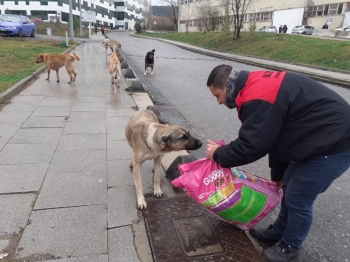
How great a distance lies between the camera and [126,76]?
35.5ft

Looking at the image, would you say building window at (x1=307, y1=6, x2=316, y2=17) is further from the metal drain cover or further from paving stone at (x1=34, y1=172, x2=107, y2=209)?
the metal drain cover

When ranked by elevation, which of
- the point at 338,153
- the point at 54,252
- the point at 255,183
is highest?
the point at 338,153

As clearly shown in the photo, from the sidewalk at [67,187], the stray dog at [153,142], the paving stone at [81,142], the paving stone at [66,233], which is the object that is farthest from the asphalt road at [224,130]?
the paving stone at [66,233]

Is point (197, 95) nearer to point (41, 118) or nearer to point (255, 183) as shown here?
point (41, 118)

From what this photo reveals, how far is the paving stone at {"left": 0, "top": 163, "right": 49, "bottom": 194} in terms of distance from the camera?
136 inches

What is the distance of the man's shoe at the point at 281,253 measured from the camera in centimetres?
252

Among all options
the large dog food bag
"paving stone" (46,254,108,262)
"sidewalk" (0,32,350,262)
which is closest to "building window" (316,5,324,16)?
"sidewalk" (0,32,350,262)

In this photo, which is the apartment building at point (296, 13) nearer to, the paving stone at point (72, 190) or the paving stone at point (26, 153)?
the paving stone at point (26, 153)

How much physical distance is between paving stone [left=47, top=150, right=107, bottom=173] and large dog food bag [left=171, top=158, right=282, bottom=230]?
1.82 meters

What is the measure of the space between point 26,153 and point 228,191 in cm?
344

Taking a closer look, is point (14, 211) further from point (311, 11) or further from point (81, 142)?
point (311, 11)

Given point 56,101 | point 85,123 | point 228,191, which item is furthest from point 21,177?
point 56,101

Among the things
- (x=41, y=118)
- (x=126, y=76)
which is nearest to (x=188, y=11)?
(x=126, y=76)

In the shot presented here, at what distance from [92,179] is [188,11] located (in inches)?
3109
